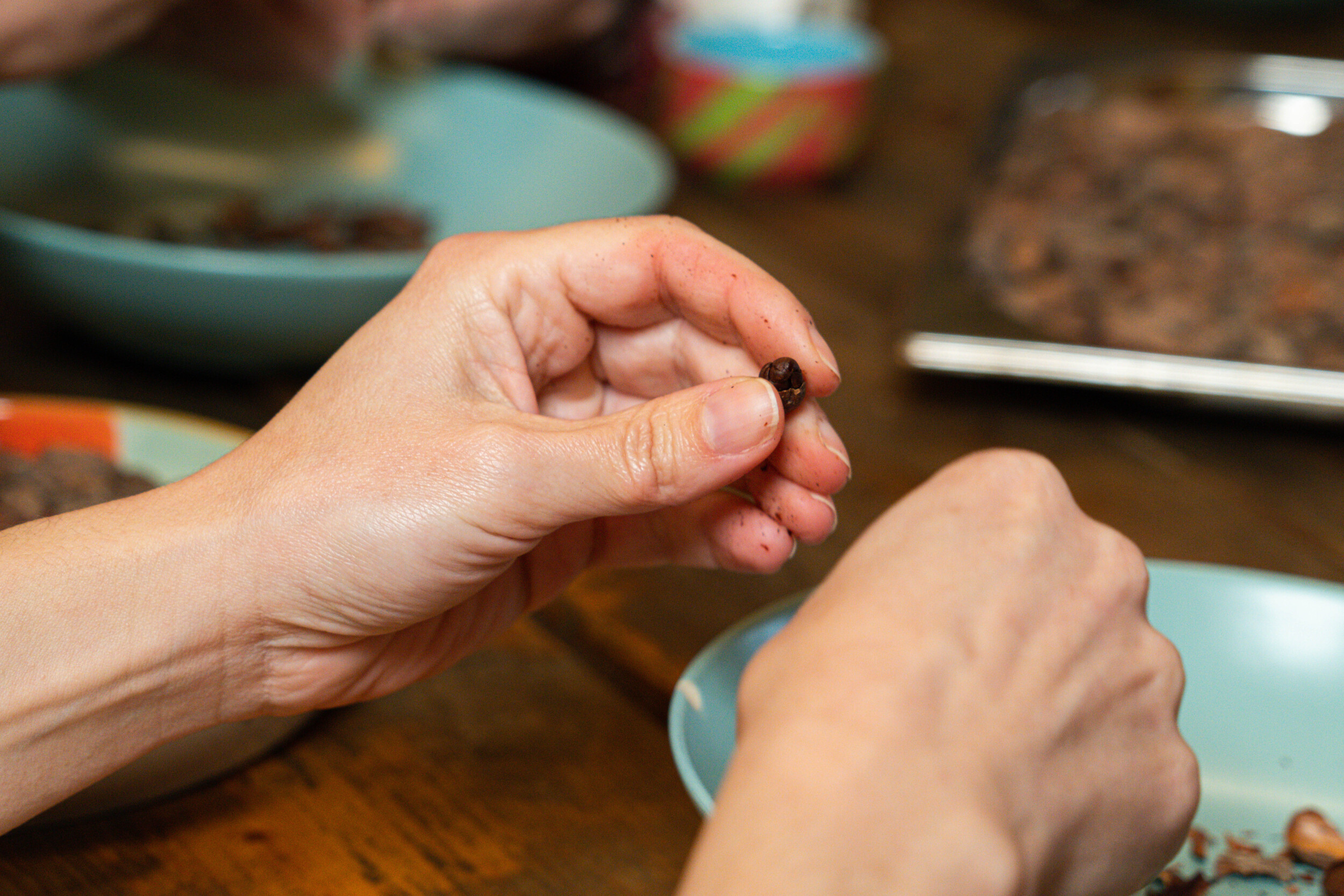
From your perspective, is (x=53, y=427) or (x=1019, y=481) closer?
(x=1019, y=481)

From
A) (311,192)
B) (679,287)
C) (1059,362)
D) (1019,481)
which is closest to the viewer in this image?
(1019,481)

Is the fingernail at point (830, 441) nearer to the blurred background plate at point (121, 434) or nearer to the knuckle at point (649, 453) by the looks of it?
the knuckle at point (649, 453)

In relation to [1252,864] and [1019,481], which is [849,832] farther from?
[1252,864]

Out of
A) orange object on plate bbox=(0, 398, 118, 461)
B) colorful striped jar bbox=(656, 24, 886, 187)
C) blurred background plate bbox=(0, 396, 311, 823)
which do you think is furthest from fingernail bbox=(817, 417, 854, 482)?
colorful striped jar bbox=(656, 24, 886, 187)

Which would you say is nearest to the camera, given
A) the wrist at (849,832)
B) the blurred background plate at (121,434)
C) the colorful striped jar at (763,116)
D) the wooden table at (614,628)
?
the wrist at (849,832)

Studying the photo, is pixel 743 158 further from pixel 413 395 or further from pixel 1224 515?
pixel 413 395

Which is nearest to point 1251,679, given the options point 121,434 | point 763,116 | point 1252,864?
point 1252,864

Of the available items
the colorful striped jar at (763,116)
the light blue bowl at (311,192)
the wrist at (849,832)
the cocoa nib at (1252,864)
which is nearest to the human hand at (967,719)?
the wrist at (849,832)
